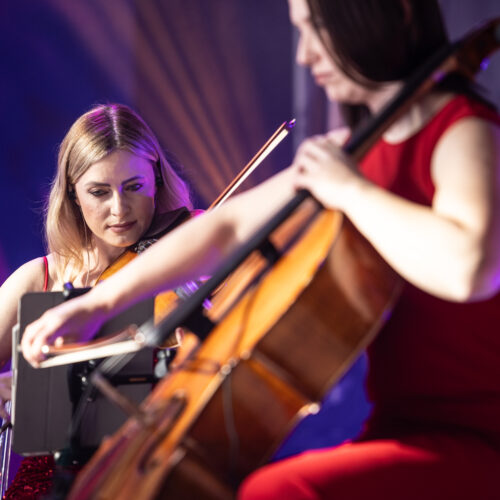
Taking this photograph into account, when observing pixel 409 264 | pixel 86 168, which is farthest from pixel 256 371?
pixel 86 168

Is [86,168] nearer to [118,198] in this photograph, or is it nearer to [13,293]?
[118,198]

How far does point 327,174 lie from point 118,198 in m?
1.27

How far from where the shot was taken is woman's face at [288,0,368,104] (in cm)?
110

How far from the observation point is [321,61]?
111 centimetres

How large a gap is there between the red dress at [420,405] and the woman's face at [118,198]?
44.8 inches

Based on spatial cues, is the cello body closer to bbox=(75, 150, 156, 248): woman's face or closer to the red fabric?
the red fabric

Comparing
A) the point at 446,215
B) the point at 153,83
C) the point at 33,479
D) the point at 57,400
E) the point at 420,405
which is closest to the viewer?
the point at 446,215

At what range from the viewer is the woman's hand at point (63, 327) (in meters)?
1.18

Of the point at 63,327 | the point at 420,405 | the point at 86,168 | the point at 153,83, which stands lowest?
the point at 420,405

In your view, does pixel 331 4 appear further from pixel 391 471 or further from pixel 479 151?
pixel 391 471

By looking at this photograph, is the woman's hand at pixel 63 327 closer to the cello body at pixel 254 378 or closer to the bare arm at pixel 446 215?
the cello body at pixel 254 378

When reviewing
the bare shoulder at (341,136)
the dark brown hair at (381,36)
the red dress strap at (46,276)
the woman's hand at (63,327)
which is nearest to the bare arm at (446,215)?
the dark brown hair at (381,36)

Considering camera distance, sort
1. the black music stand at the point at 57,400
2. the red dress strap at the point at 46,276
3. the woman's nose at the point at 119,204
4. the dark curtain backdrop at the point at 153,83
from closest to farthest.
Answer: the black music stand at the point at 57,400, the woman's nose at the point at 119,204, the red dress strap at the point at 46,276, the dark curtain backdrop at the point at 153,83

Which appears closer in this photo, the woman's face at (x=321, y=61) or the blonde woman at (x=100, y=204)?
the woman's face at (x=321, y=61)
